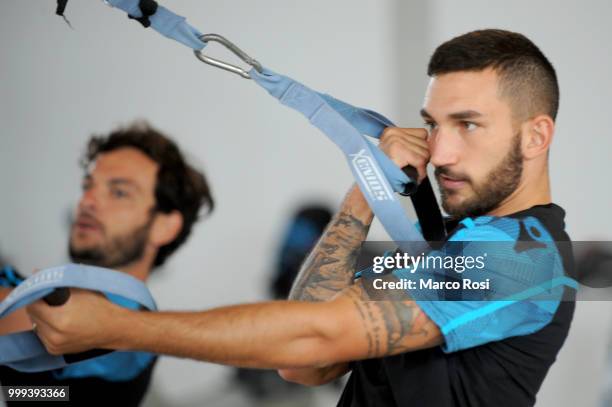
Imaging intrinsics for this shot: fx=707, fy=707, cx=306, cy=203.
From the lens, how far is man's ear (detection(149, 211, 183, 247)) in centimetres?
254

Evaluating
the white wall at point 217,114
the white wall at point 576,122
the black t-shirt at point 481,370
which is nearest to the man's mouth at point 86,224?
the white wall at point 217,114

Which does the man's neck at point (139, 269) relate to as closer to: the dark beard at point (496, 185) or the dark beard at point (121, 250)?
the dark beard at point (121, 250)

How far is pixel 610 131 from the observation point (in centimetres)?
243

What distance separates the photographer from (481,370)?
111cm

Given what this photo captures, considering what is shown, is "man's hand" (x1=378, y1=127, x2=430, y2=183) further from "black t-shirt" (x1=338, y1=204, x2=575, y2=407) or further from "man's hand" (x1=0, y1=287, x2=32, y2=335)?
"man's hand" (x1=0, y1=287, x2=32, y2=335)

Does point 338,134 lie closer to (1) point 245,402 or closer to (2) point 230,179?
(2) point 230,179

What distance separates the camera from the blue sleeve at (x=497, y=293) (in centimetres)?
103

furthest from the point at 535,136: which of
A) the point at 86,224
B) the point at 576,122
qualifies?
the point at 86,224

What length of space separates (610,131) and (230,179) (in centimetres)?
133

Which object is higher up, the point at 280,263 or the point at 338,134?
the point at 338,134

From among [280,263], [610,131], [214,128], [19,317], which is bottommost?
Answer: [19,317]

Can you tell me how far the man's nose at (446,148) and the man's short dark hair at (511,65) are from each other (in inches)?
4.2

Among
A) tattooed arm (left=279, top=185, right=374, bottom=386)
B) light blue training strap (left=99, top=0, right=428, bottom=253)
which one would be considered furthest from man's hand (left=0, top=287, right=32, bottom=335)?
light blue training strap (left=99, top=0, right=428, bottom=253)

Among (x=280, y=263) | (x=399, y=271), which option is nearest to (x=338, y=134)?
(x=399, y=271)
